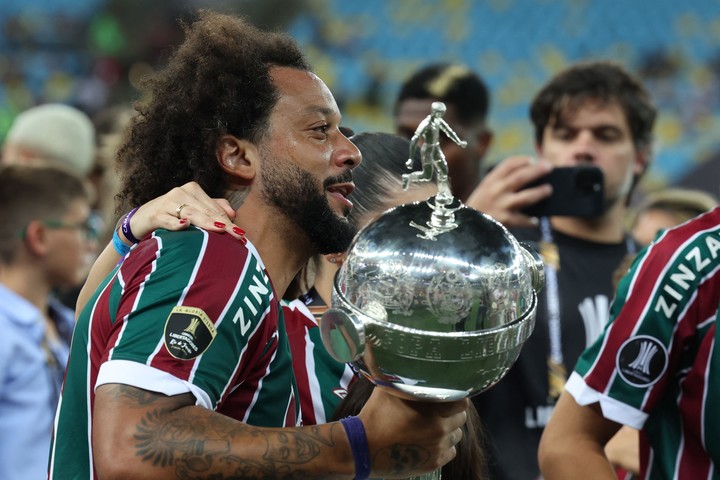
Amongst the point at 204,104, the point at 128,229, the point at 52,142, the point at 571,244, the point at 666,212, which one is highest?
the point at 204,104

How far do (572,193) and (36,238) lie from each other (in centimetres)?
227

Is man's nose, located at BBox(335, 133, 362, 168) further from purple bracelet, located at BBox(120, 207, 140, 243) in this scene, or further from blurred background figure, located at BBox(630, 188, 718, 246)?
blurred background figure, located at BBox(630, 188, 718, 246)

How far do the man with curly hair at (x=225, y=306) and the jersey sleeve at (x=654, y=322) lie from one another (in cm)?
68

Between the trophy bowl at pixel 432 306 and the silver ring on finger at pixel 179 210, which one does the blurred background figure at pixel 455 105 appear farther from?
the trophy bowl at pixel 432 306

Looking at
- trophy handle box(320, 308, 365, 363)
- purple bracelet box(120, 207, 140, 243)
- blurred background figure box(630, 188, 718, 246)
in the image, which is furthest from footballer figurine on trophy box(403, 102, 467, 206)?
blurred background figure box(630, 188, 718, 246)

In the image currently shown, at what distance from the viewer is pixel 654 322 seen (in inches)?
93.3

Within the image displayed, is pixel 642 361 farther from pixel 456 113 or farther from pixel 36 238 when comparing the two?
pixel 36 238

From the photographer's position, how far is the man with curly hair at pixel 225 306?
5.63ft

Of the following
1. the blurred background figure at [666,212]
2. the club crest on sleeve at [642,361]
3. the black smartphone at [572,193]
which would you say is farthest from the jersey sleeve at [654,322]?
the blurred background figure at [666,212]

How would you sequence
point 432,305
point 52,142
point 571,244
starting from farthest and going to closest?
point 52,142 < point 571,244 < point 432,305

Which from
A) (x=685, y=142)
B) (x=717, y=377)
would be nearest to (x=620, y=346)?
(x=717, y=377)

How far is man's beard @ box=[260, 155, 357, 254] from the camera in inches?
87.4

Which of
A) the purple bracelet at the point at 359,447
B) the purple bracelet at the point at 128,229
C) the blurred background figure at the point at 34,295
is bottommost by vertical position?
the blurred background figure at the point at 34,295

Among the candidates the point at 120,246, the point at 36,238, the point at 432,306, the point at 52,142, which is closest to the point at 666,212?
the point at 36,238
